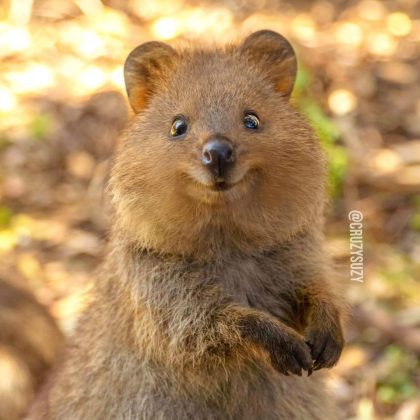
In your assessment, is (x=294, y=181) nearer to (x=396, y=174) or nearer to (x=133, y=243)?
(x=133, y=243)

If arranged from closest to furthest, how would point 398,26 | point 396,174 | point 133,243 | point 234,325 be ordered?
point 234,325 → point 133,243 → point 396,174 → point 398,26

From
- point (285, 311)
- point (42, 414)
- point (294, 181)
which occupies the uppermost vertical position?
point (294, 181)

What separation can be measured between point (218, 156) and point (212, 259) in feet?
2.42

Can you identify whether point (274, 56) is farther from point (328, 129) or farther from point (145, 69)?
point (328, 129)

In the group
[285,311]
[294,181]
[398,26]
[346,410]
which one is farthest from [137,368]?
[398,26]

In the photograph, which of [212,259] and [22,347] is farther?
[22,347]

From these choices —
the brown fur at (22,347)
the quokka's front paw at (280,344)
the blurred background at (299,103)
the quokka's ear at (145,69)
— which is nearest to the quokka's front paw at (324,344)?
the quokka's front paw at (280,344)

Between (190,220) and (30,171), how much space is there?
496 centimetres

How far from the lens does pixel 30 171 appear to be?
9.26m

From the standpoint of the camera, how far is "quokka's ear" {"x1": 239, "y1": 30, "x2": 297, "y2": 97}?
5141 millimetres

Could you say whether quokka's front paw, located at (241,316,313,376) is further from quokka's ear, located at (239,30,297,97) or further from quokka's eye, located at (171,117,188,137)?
quokka's ear, located at (239,30,297,97)

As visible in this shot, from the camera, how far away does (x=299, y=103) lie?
684 centimetres

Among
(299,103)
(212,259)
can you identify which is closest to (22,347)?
(212,259)
